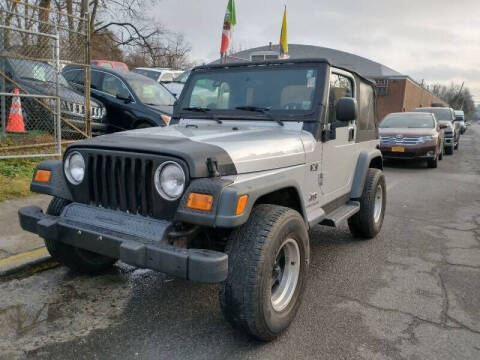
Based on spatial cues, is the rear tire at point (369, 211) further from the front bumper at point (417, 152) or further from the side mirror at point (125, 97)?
the front bumper at point (417, 152)

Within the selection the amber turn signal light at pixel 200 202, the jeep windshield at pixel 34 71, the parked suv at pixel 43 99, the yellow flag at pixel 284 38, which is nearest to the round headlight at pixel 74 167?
the amber turn signal light at pixel 200 202

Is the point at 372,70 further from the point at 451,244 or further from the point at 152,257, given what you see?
the point at 152,257

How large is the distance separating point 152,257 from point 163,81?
13.7 meters

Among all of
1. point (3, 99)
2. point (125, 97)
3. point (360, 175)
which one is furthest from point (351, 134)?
point (125, 97)

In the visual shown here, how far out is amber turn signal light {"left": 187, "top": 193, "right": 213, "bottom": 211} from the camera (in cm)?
245

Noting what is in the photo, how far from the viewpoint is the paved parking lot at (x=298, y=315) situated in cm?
279

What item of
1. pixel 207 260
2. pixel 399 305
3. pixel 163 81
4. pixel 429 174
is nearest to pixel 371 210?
pixel 399 305

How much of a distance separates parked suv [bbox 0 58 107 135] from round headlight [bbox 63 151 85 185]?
500 cm

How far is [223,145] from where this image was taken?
2.88 meters

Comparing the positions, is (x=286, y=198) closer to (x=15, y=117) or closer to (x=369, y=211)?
(x=369, y=211)

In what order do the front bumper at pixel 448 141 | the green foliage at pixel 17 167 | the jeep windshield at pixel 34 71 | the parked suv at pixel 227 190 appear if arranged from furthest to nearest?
the front bumper at pixel 448 141 → the jeep windshield at pixel 34 71 → the green foliage at pixel 17 167 → the parked suv at pixel 227 190

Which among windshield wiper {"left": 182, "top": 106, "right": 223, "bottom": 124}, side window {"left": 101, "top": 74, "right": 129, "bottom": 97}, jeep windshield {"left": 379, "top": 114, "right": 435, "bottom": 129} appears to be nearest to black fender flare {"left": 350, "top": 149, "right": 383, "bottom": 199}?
windshield wiper {"left": 182, "top": 106, "right": 223, "bottom": 124}

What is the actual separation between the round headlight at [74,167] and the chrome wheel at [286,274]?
155 cm

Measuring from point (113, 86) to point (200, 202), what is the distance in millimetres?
8264
